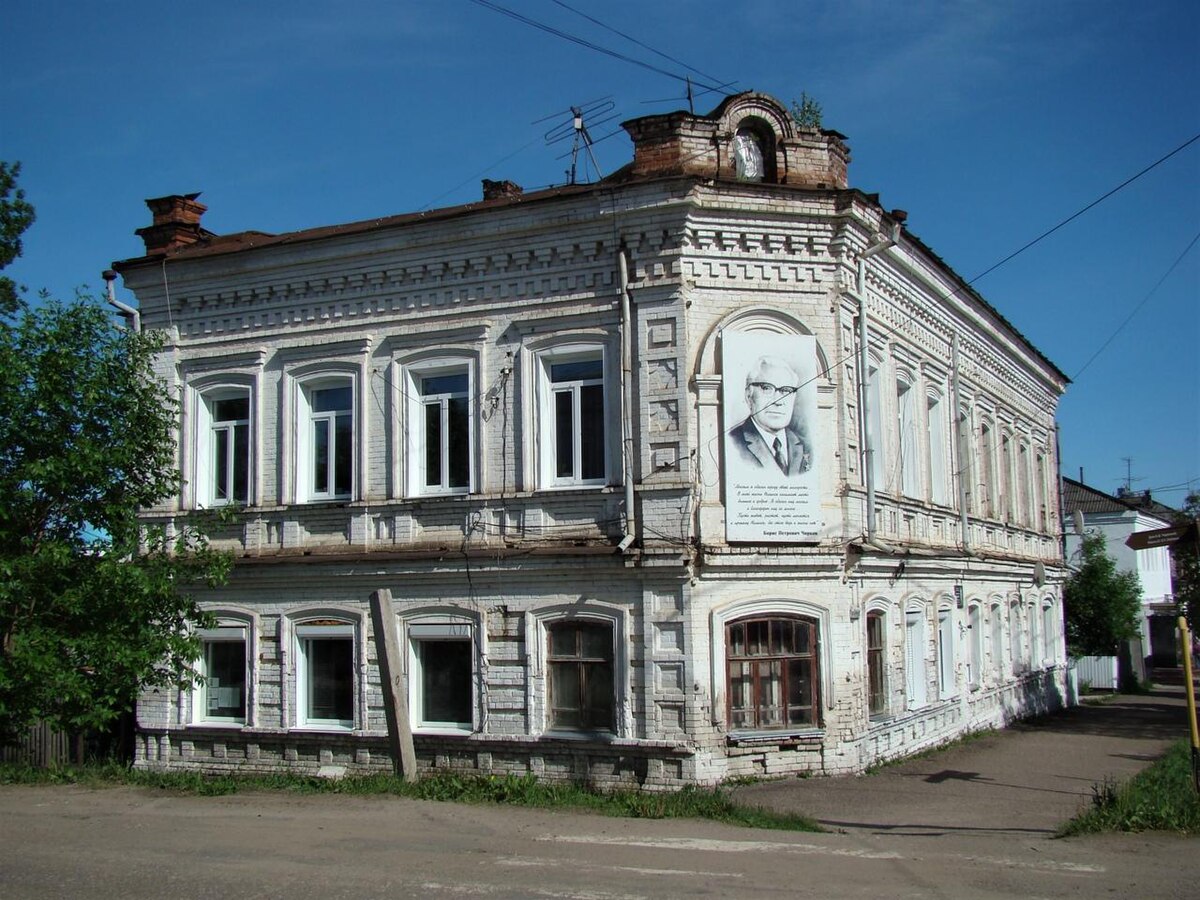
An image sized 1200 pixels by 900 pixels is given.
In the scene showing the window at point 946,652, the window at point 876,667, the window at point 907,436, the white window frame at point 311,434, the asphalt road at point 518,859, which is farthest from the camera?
the window at point 946,652

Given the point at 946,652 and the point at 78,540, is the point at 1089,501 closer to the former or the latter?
the point at 946,652

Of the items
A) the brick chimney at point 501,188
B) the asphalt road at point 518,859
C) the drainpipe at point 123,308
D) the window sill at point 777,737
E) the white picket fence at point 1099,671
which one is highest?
the brick chimney at point 501,188

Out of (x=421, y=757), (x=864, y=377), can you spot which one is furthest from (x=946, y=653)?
(x=421, y=757)

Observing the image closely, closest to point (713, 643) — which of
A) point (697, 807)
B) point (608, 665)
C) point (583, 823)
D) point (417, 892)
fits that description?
point (608, 665)

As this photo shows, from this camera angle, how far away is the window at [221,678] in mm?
15859

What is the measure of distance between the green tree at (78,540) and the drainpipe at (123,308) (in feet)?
9.11

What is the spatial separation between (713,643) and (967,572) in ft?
24.8

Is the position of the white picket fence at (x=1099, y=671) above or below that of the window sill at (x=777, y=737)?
below

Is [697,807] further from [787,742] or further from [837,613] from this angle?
[837,613]

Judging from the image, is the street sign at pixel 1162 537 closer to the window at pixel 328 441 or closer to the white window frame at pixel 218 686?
the window at pixel 328 441

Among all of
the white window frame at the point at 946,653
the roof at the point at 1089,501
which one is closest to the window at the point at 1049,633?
the white window frame at the point at 946,653

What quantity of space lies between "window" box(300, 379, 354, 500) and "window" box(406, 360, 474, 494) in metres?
1.01

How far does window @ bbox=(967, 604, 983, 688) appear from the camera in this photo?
19.4 meters

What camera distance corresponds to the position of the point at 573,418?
14.2m
